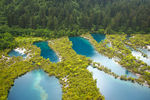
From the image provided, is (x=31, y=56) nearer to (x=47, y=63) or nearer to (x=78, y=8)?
(x=47, y=63)

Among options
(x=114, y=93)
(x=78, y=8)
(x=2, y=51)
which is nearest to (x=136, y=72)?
(x=114, y=93)

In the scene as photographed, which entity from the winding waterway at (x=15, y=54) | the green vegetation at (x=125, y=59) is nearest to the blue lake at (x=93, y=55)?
the green vegetation at (x=125, y=59)

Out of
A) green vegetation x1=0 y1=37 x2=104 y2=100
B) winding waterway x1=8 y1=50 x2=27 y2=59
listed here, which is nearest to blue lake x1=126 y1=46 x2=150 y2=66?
green vegetation x1=0 y1=37 x2=104 y2=100

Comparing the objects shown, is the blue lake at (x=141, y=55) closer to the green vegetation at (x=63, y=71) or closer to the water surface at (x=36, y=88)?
the green vegetation at (x=63, y=71)

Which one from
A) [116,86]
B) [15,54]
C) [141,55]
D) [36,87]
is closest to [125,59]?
[141,55]

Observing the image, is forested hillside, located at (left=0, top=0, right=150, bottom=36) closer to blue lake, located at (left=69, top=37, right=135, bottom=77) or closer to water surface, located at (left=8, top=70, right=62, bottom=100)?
blue lake, located at (left=69, top=37, right=135, bottom=77)
